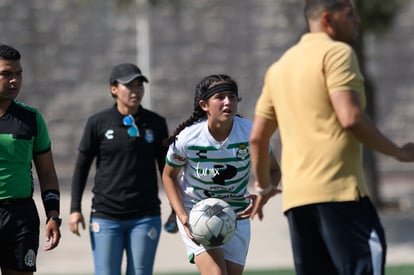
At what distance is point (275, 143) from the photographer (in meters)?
22.2

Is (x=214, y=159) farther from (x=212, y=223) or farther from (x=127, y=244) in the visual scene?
(x=127, y=244)

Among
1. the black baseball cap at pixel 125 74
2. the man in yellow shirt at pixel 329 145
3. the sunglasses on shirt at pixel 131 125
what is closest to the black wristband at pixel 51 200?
the sunglasses on shirt at pixel 131 125

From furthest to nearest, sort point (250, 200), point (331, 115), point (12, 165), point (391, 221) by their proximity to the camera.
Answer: point (391, 221) < point (250, 200) < point (12, 165) < point (331, 115)

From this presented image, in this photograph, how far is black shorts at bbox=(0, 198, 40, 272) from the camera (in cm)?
679

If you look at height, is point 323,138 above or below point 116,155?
above

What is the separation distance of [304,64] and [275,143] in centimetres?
1698

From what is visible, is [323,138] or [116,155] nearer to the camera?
[323,138]

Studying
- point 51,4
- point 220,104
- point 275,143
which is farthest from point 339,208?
point 51,4

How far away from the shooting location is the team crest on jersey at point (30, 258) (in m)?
6.79

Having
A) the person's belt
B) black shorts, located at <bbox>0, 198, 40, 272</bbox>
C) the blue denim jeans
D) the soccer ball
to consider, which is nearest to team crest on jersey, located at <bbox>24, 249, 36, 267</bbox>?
black shorts, located at <bbox>0, 198, 40, 272</bbox>

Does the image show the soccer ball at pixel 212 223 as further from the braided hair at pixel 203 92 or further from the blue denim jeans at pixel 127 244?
the blue denim jeans at pixel 127 244

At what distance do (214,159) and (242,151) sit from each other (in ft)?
0.62

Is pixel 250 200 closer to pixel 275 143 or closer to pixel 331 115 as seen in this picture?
pixel 331 115

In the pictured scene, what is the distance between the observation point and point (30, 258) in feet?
22.3
